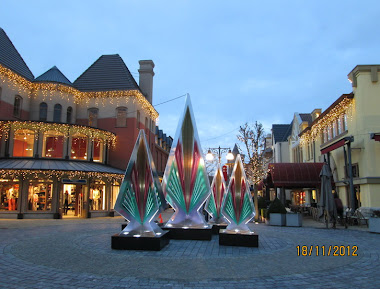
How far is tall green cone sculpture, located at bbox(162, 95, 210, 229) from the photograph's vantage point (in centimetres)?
1180

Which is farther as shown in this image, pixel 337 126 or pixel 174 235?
pixel 337 126

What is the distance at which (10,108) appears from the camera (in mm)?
24953

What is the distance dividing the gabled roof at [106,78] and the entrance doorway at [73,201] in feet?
34.2

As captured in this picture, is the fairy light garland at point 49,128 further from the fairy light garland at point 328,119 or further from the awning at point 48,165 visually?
the fairy light garland at point 328,119

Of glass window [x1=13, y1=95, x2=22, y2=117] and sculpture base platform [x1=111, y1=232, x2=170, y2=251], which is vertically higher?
glass window [x1=13, y1=95, x2=22, y2=117]

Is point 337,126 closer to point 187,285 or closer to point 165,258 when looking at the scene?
point 165,258

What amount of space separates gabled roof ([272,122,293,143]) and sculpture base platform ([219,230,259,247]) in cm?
3568

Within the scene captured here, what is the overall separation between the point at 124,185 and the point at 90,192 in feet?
51.5

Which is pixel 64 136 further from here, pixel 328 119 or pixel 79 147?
pixel 328 119

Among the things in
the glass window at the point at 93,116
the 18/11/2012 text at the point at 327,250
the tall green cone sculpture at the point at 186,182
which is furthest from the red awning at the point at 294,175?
the glass window at the point at 93,116

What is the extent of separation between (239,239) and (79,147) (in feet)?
61.8

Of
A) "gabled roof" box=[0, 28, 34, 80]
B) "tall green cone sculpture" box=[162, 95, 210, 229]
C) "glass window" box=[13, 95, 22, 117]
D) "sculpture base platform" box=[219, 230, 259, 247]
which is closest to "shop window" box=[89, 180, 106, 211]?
"glass window" box=[13, 95, 22, 117]

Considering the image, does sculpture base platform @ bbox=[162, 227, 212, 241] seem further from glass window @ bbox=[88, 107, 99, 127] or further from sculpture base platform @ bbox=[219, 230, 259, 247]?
glass window @ bbox=[88, 107, 99, 127]

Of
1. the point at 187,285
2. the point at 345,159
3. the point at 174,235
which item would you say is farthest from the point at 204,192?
the point at 345,159
